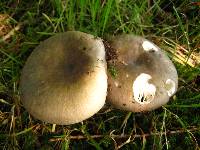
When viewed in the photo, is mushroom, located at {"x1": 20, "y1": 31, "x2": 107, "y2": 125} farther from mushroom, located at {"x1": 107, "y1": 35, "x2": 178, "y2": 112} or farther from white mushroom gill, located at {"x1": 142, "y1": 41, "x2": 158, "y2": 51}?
white mushroom gill, located at {"x1": 142, "y1": 41, "x2": 158, "y2": 51}

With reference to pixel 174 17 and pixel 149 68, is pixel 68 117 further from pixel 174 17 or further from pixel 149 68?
pixel 174 17

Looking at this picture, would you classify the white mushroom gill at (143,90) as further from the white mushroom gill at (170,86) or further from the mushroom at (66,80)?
the mushroom at (66,80)

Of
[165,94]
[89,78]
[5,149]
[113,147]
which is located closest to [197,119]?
[165,94]

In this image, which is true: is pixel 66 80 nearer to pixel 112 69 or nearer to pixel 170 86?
pixel 112 69

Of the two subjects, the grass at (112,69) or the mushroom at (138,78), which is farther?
the grass at (112,69)

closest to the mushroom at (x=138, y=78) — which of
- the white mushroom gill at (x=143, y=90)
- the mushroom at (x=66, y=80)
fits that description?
the white mushroom gill at (x=143, y=90)
